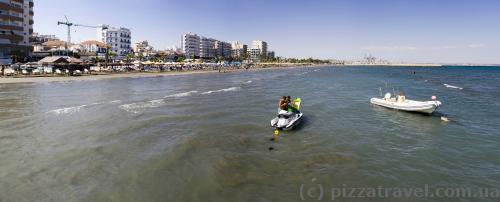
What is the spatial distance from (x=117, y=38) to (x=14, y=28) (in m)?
65.3

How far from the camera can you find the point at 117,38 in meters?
151

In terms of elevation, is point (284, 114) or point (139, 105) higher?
point (284, 114)

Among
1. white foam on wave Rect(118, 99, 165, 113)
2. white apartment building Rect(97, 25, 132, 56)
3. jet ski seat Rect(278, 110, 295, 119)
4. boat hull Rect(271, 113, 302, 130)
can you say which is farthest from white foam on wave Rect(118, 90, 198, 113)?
white apartment building Rect(97, 25, 132, 56)

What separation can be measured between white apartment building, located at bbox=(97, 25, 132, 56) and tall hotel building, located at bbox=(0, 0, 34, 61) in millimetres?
52670

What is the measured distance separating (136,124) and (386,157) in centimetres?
1647

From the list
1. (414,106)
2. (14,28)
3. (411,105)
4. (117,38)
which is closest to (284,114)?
(414,106)

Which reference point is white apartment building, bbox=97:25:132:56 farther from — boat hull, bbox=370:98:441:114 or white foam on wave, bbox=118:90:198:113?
boat hull, bbox=370:98:441:114

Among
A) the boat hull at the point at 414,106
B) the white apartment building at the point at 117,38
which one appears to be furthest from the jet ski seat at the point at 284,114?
the white apartment building at the point at 117,38

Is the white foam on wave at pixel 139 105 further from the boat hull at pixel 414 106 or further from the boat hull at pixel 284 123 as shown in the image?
the boat hull at pixel 414 106

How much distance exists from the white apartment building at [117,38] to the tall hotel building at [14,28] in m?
52.7

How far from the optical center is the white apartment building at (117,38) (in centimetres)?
14956

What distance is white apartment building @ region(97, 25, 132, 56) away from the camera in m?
150

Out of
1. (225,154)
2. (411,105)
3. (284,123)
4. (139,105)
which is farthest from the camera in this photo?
(139,105)

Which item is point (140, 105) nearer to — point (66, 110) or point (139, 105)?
point (139, 105)
